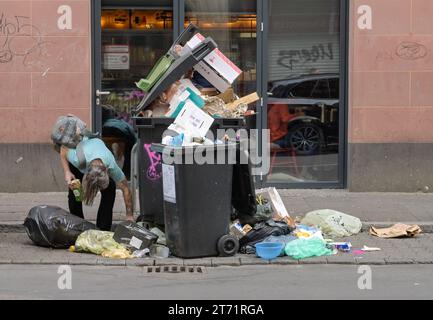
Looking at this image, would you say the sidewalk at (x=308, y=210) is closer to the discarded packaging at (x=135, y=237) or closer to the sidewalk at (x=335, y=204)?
the sidewalk at (x=335, y=204)

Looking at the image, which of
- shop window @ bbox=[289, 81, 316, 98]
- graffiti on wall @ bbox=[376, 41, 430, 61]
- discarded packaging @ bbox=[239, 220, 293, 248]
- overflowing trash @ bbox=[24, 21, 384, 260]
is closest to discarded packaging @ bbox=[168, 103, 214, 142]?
overflowing trash @ bbox=[24, 21, 384, 260]

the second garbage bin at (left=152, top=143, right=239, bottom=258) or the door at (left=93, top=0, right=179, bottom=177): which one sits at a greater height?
the door at (left=93, top=0, right=179, bottom=177)

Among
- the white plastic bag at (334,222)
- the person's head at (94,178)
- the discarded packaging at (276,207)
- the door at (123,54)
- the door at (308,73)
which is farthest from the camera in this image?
the door at (308,73)

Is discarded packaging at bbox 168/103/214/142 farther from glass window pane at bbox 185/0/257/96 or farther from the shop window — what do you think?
the shop window

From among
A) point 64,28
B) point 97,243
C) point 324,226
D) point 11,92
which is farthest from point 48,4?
point 324,226

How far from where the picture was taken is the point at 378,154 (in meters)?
10.5

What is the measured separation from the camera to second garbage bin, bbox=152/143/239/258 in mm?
7148

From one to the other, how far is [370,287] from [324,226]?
2065 mm

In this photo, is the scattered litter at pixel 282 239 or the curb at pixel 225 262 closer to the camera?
the curb at pixel 225 262

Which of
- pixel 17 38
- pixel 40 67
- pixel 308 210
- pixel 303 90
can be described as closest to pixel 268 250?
pixel 308 210

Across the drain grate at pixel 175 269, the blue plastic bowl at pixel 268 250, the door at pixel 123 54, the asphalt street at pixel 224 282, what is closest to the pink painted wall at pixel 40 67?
the door at pixel 123 54

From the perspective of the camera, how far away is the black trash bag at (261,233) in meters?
7.63

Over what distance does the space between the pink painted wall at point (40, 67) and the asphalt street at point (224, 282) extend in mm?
3650

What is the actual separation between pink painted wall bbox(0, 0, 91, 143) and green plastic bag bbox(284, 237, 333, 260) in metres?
4.15
